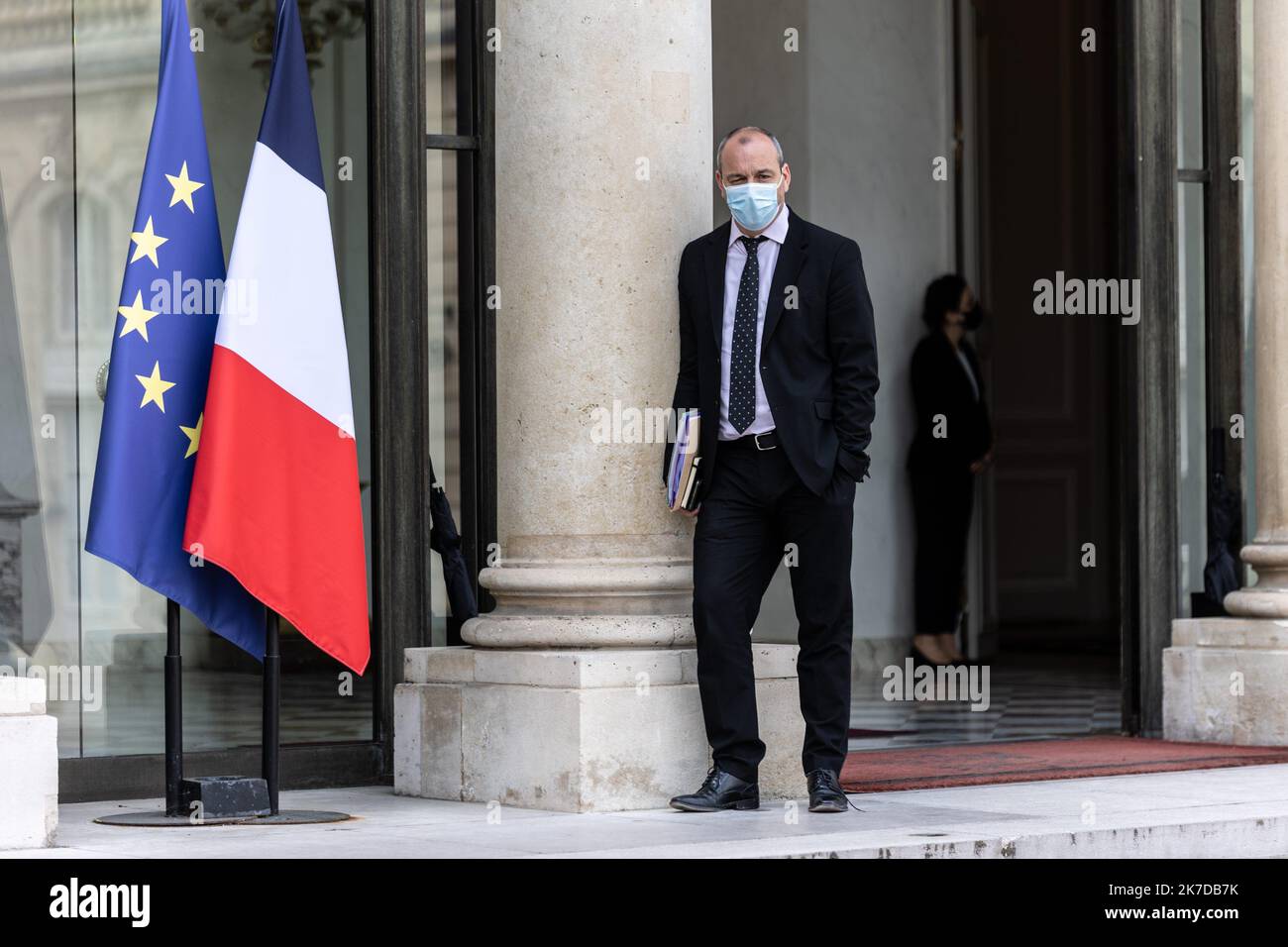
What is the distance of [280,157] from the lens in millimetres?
7090

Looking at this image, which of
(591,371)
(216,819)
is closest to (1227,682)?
(591,371)

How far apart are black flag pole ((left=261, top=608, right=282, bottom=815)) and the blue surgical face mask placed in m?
1.83

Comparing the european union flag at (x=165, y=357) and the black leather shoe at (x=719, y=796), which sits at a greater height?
the european union flag at (x=165, y=357)

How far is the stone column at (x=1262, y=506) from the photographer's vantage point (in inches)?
379

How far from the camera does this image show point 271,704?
703cm

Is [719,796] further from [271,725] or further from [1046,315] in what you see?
[1046,315]

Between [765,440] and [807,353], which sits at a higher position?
[807,353]

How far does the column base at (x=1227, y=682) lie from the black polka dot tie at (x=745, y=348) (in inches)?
128

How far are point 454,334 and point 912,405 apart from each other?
5050 millimetres

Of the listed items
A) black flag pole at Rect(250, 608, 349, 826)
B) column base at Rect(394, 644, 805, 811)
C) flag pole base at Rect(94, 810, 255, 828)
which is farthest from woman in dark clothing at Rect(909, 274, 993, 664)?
flag pole base at Rect(94, 810, 255, 828)

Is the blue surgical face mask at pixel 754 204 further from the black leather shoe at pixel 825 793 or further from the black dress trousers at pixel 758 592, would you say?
the black leather shoe at pixel 825 793

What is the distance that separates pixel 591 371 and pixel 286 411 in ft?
3.27

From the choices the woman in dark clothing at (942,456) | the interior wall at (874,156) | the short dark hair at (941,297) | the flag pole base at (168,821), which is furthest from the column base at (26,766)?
the short dark hair at (941,297)

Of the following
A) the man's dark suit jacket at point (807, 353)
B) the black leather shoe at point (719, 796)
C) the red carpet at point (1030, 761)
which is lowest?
the red carpet at point (1030, 761)
